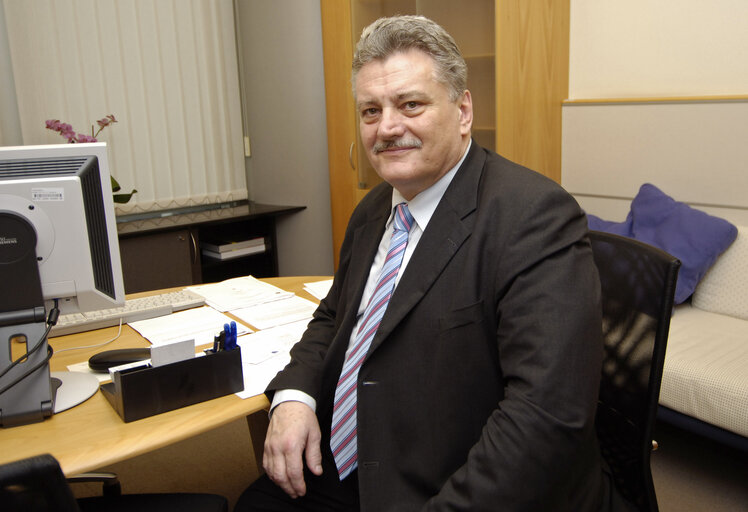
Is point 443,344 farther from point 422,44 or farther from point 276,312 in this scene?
point 276,312

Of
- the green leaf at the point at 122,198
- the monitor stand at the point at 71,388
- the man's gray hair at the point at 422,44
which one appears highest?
the man's gray hair at the point at 422,44

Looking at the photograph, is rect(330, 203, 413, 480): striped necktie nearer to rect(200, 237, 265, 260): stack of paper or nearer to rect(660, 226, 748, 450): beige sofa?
rect(660, 226, 748, 450): beige sofa

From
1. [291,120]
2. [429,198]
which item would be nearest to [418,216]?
[429,198]

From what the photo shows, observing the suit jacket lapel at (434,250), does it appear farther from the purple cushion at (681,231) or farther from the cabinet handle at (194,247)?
the cabinet handle at (194,247)

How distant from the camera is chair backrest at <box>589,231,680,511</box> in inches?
47.4

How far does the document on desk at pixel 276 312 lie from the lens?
1757 mm

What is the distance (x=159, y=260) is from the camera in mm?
3354

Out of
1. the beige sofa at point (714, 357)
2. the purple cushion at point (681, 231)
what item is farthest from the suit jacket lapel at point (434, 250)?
the purple cushion at point (681, 231)

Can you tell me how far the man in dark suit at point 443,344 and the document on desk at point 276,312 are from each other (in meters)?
0.26

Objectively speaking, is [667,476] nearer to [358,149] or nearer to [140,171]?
[358,149]

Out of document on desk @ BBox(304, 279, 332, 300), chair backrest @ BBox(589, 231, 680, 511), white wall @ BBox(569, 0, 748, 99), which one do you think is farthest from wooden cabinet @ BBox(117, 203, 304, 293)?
chair backrest @ BBox(589, 231, 680, 511)

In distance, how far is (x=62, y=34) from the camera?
3260 millimetres

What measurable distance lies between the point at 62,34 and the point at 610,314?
302cm

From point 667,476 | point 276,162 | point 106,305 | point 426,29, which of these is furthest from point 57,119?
point 667,476
